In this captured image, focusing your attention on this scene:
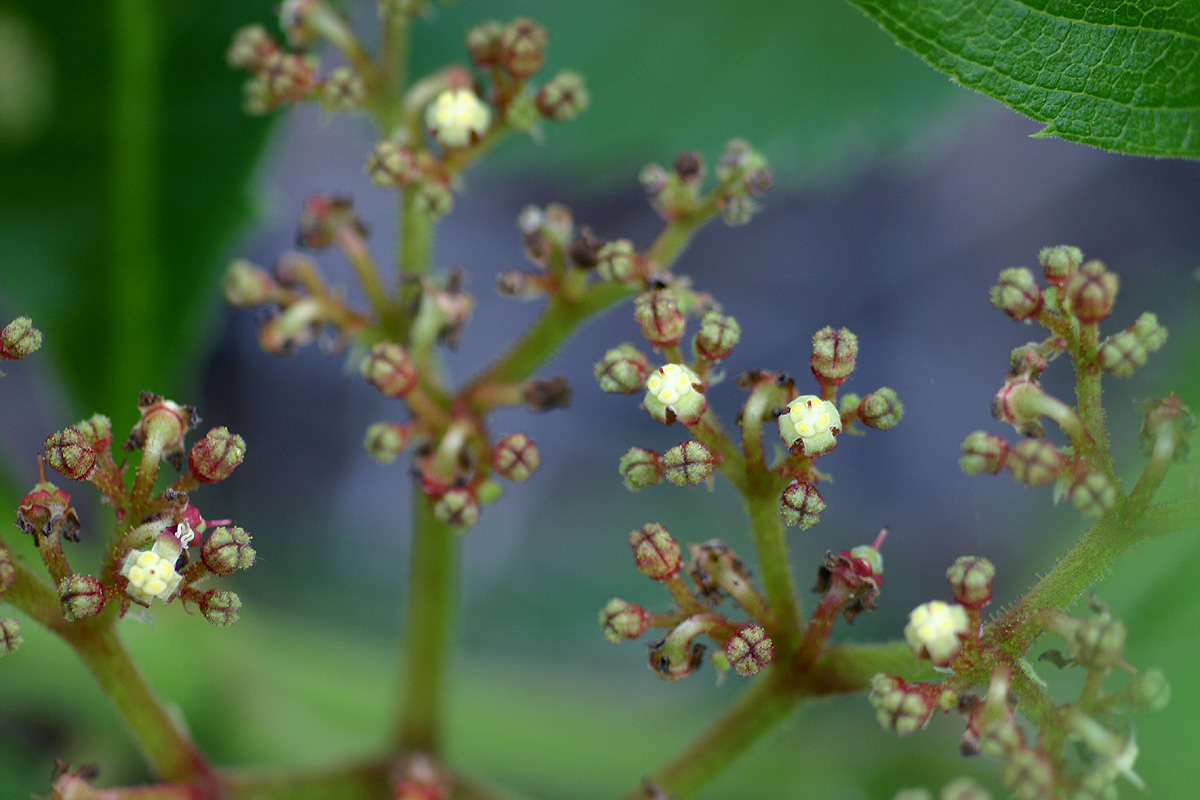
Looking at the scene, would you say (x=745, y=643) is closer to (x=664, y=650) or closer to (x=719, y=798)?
(x=664, y=650)

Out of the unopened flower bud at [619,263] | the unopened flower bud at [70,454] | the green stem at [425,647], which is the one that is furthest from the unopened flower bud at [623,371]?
the green stem at [425,647]

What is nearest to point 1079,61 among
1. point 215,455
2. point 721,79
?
point 215,455

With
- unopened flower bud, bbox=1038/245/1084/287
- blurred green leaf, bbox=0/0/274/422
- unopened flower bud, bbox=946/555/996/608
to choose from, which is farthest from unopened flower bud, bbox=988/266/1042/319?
blurred green leaf, bbox=0/0/274/422

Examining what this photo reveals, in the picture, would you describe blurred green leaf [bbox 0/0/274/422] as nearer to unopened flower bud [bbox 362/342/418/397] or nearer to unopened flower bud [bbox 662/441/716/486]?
unopened flower bud [bbox 362/342/418/397]

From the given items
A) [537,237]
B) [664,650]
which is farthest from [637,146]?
[664,650]

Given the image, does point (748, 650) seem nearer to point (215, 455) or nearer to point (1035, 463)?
point (1035, 463)
